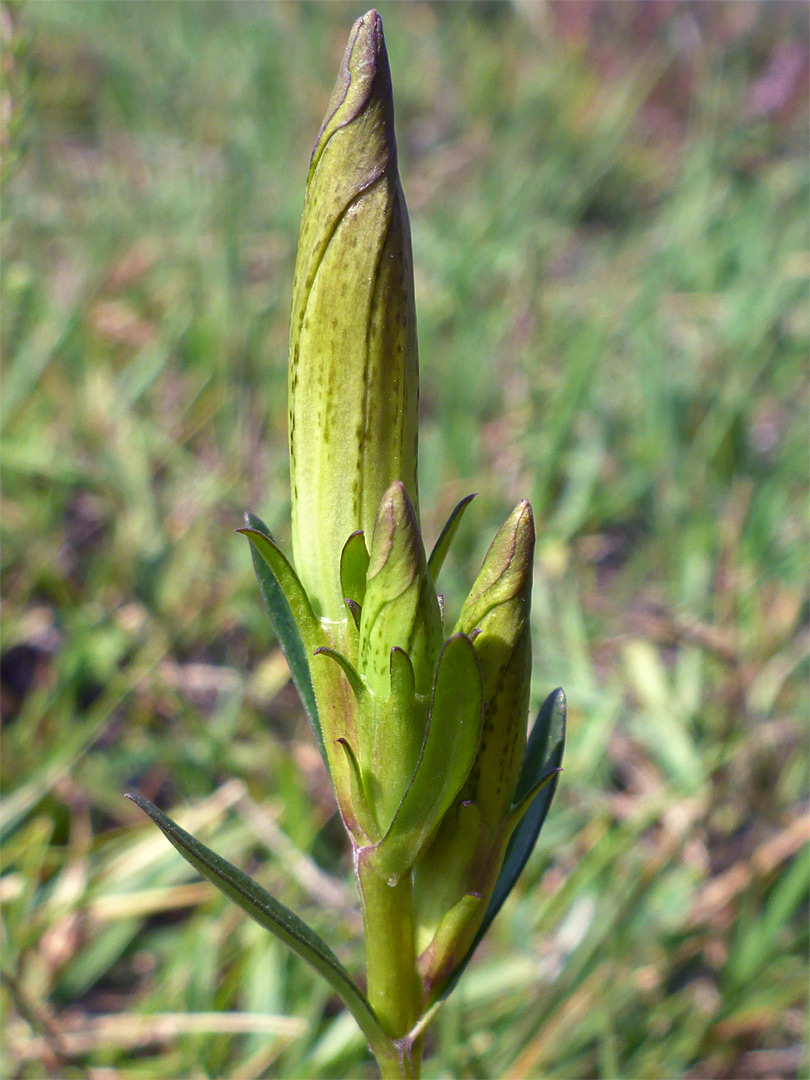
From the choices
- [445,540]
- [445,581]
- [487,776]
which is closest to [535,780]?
[487,776]

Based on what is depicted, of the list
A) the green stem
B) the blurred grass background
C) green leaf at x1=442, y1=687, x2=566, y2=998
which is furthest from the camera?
the blurred grass background

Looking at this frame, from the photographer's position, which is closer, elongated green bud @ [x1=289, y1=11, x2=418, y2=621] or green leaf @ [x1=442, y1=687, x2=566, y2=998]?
elongated green bud @ [x1=289, y1=11, x2=418, y2=621]

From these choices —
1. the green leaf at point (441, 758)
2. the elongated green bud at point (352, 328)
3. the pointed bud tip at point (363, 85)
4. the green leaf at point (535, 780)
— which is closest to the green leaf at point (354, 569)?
the elongated green bud at point (352, 328)

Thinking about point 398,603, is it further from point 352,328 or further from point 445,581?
point 445,581

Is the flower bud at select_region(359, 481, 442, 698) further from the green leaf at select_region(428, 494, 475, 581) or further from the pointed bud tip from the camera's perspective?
the pointed bud tip

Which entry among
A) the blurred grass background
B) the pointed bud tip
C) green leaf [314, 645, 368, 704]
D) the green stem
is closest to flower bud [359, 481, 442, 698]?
green leaf [314, 645, 368, 704]

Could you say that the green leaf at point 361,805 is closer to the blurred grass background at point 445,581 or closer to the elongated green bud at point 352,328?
the elongated green bud at point 352,328

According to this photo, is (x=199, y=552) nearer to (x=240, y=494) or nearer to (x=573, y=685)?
(x=240, y=494)

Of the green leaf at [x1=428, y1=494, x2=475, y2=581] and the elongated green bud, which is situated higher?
the elongated green bud
